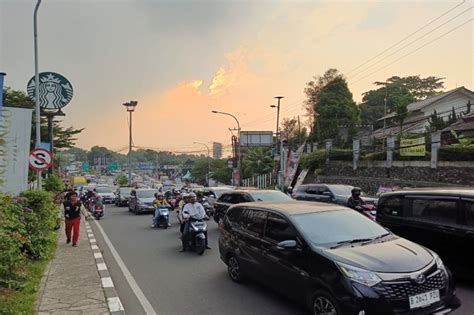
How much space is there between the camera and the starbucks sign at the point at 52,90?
19250 millimetres

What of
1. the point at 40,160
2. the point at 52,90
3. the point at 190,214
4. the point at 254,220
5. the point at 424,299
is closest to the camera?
the point at 424,299

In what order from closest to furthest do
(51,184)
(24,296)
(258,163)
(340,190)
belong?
(24,296), (340,190), (51,184), (258,163)

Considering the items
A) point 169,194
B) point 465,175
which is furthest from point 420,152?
point 169,194

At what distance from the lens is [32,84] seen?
19266mm

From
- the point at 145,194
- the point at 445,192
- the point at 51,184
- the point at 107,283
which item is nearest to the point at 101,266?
the point at 107,283

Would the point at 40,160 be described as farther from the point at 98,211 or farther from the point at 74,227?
the point at 98,211

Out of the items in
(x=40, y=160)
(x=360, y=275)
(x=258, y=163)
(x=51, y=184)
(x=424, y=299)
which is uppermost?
(x=258, y=163)

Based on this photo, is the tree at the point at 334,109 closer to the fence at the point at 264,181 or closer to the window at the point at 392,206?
the fence at the point at 264,181

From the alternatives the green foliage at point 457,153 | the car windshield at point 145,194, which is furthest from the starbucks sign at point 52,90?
the green foliage at point 457,153

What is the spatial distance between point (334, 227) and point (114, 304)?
3499 mm

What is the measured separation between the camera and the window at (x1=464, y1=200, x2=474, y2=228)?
6.84 m

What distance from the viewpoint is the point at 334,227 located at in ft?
20.0

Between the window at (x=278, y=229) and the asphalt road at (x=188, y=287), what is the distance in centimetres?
98

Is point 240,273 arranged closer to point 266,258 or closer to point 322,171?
point 266,258
